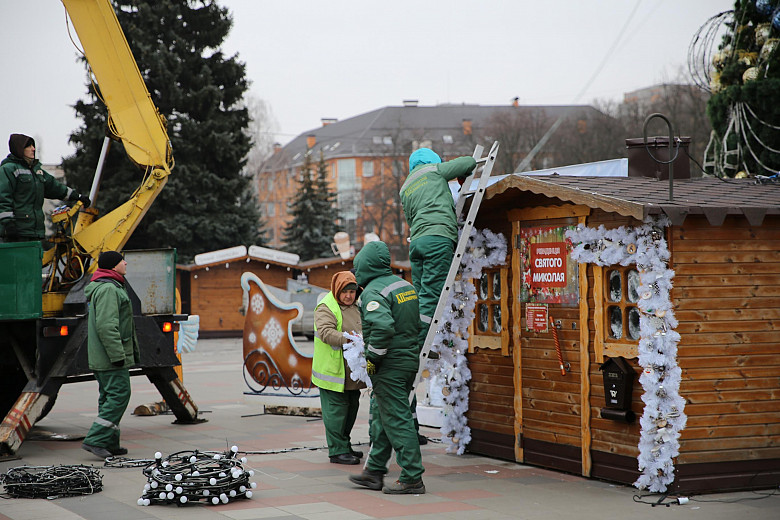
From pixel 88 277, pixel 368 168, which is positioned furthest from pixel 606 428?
pixel 368 168

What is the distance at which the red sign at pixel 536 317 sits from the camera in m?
8.35

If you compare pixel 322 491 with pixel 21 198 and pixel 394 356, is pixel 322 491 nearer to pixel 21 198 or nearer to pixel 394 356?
pixel 394 356

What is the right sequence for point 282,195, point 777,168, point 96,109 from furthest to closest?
1. point 282,195
2. point 96,109
3. point 777,168

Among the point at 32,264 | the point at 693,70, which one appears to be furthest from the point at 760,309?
the point at 693,70

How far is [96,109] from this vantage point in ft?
112

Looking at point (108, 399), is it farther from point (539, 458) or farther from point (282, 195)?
point (282, 195)

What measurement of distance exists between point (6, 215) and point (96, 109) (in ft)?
85.0

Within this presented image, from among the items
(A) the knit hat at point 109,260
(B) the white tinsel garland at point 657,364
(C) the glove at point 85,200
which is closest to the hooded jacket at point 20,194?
(C) the glove at point 85,200

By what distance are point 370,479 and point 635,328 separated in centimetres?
264

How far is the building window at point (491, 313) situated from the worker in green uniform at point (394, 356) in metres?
1.68

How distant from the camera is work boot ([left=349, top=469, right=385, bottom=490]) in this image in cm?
759

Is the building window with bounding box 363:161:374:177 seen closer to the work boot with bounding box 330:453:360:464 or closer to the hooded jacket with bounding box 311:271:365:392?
the hooded jacket with bounding box 311:271:365:392

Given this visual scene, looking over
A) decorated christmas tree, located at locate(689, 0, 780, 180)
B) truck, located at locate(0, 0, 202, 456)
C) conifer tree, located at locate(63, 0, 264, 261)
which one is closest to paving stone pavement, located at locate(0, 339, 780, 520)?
truck, located at locate(0, 0, 202, 456)

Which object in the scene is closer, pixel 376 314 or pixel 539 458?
pixel 376 314
